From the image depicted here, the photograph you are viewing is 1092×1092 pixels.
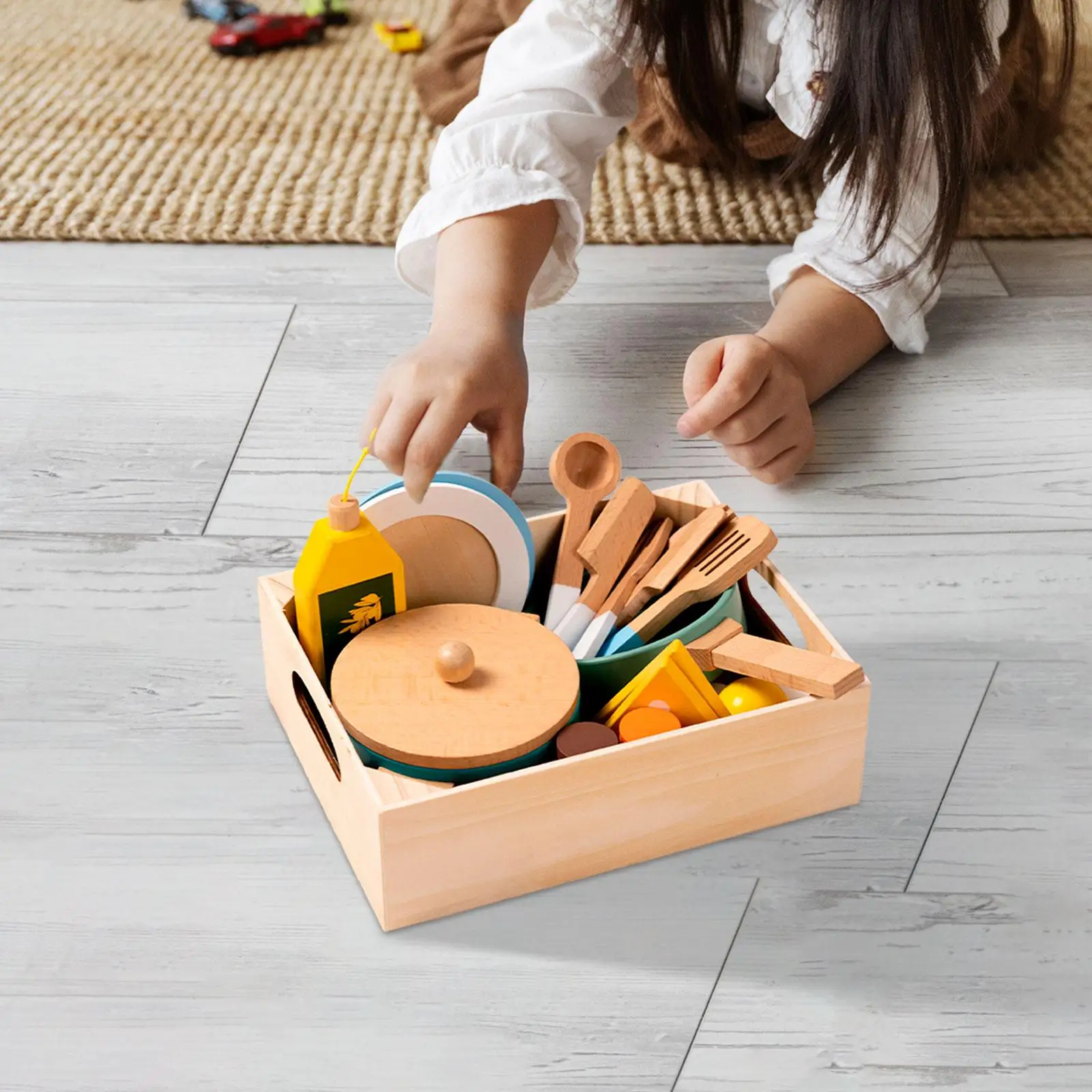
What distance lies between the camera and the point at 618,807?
1.74ft

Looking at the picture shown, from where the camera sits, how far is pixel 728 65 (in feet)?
2.96

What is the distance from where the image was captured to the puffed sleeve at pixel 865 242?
Result: 90 cm

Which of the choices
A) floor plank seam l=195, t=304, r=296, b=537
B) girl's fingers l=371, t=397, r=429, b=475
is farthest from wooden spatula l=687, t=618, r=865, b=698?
floor plank seam l=195, t=304, r=296, b=537

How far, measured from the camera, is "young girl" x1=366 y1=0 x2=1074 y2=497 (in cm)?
74

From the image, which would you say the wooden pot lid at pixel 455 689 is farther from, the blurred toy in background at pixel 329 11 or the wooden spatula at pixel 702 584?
the blurred toy in background at pixel 329 11

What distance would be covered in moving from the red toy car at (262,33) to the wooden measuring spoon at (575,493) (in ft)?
3.29

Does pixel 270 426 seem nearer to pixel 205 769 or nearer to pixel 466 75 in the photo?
pixel 205 769

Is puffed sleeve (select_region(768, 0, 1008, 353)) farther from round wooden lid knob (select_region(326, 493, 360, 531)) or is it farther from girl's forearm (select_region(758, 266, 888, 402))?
round wooden lid knob (select_region(326, 493, 360, 531))

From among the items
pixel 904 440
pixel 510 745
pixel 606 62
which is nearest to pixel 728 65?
pixel 606 62

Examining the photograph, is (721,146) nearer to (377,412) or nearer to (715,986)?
(377,412)

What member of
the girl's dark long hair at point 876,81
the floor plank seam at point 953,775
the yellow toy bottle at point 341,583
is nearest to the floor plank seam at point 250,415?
the yellow toy bottle at point 341,583

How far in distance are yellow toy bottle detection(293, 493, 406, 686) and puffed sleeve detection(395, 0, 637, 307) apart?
364 mm

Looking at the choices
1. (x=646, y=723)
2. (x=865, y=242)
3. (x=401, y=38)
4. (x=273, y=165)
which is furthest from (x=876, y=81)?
(x=401, y=38)

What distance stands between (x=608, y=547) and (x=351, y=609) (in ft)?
0.41
